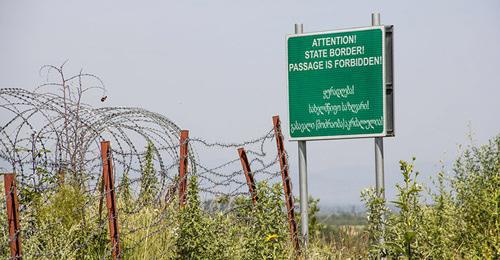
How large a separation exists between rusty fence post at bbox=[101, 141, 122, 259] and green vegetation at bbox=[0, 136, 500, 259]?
27cm

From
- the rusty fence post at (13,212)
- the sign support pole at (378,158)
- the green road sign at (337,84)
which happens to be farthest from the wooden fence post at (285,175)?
the rusty fence post at (13,212)

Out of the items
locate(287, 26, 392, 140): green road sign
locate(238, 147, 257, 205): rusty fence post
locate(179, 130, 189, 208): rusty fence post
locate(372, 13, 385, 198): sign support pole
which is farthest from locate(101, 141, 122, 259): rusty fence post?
locate(372, 13, 385, 198): sign support pole

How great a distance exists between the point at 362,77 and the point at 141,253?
3.48 metres

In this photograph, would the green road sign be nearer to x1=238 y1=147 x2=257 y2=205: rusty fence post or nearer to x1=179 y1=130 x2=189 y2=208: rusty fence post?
x1=238 y1=147 x2=257 y2=205: rusty fence post

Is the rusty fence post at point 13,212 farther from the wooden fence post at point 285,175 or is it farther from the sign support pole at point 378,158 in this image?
the sign support pole at point 378,158

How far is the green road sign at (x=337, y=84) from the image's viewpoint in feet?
37.8

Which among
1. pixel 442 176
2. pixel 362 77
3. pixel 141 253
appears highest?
pixel 362 77

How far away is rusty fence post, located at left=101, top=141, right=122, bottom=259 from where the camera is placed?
30.3 feet

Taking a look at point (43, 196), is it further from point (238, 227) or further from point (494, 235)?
point (494, 235)

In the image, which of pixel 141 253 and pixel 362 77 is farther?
pixel 362 77

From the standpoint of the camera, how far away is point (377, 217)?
27.1 feet

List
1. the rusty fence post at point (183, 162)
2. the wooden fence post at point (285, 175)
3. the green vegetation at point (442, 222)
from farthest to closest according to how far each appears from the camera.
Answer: the wooden fence post at point (285, 175)
the rusty fence post at point (183, 162)
the green vegetation at point (442, 222)

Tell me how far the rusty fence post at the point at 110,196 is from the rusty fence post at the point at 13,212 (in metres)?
0.94

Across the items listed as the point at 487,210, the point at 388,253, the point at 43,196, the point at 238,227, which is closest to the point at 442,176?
the point at 487,210
